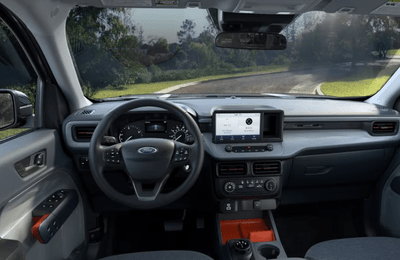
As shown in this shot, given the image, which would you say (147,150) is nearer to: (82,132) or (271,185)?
(82,132)

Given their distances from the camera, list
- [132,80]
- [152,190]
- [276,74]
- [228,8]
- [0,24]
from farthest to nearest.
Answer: [276,74] → [132,80] → [228,8] → [0,24] → [152,190]

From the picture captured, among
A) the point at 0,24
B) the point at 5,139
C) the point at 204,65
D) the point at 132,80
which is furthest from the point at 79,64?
the point at 204,65

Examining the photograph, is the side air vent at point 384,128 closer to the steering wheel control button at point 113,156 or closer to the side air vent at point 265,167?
the side air vent at point 265,167

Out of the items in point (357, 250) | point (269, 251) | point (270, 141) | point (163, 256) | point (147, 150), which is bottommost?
point (269, 251)

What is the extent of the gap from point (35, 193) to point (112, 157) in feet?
1.83

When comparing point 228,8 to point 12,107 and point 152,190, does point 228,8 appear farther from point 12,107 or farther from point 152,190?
point 12,107

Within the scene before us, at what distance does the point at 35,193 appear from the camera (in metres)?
2.03

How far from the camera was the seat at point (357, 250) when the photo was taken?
2.13 m

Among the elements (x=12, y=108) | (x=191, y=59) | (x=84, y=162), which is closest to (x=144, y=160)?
(x=12, y=108)

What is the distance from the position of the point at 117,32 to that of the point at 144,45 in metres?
0.27

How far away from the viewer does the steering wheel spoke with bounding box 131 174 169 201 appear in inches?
72.9

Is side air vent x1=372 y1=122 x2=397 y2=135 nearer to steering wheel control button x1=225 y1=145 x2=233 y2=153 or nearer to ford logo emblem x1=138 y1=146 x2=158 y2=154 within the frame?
steering wheel control button x1=225 y1=145 x2=233 y2=153

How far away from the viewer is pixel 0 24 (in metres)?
2.13

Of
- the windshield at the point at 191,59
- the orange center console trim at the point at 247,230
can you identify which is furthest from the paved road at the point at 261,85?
the orange center console trim at the point at 247,230
